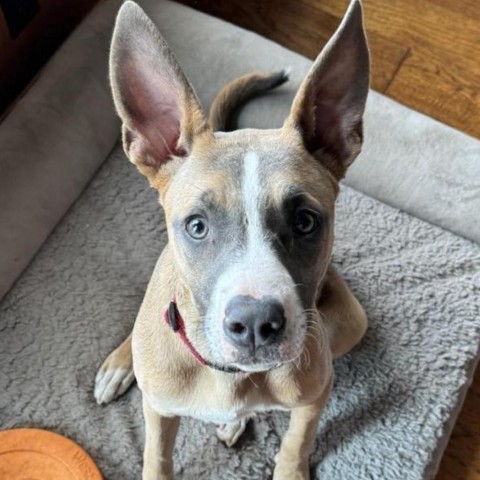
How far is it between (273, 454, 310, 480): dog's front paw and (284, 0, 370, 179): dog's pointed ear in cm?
84

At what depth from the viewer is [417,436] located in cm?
229

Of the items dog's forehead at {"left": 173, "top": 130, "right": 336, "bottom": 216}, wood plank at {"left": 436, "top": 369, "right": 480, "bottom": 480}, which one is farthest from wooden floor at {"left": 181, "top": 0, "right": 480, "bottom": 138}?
dog's forehead at {"left": 173, "top": 130, "right": 336, "bottom": 216}

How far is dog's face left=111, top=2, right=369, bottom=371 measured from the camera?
4.80 feet

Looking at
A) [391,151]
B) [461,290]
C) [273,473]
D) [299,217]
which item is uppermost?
[299,217]

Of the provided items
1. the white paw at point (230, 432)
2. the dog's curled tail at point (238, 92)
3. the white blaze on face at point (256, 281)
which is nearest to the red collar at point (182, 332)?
the white blaze on face at point (256, 281)

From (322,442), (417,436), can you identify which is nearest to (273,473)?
(322,442)

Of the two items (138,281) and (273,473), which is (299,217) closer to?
(273,473)

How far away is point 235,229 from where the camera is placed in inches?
59.5

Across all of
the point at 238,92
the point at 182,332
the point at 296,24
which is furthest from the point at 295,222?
the point at 296,24

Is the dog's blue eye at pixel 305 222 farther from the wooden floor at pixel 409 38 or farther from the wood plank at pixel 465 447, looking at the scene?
the wooden floor at pixel 409 38

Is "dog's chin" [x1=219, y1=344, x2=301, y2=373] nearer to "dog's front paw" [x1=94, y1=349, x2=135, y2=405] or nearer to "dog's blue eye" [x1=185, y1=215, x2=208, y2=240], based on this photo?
"dog's blue eye" [x1=185, y1=215, x2=208, y2=240]

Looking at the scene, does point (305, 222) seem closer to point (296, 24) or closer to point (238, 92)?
point (238, 92)

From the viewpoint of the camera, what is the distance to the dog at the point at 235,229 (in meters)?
1.49

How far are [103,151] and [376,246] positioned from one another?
1006 mm
